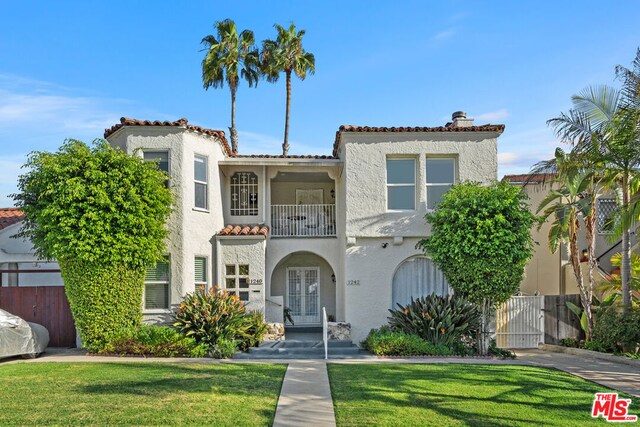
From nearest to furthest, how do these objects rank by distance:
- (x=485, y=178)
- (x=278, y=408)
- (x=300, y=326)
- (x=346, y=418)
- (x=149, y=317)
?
(x=346, y=418)
(x=278, y=408)
(x=149, y=317)
(x=485, y=178)
(x=300, y=326)

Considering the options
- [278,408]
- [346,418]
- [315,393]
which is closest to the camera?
[346,418]

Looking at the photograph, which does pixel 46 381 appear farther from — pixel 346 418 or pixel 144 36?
pixel 144 36

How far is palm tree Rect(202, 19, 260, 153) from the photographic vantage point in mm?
28828

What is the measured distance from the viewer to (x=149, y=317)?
50.8 ft

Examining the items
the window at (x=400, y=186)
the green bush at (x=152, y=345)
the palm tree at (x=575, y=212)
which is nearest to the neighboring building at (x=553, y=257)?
the palm tree at (x=575, y=212)

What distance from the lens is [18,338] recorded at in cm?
1349

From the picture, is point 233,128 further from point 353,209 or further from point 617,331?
point 617,331

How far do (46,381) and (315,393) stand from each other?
541 centimetres

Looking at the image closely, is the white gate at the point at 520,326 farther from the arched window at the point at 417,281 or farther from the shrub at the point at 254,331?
the shrub at the point at 254,331

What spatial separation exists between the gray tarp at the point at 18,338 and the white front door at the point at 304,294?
9.26 m

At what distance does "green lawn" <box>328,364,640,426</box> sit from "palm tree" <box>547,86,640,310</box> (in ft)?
15.3

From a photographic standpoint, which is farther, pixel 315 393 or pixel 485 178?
pixel 485 178

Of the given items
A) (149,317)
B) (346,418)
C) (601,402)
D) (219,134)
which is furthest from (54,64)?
(601,402)

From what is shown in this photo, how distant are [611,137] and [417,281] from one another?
22.7 ft
